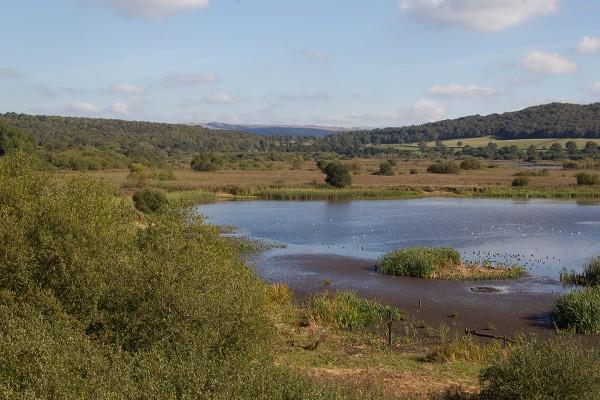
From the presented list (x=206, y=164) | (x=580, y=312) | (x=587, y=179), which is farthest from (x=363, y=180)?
(x=580, y=312)

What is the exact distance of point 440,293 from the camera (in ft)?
103

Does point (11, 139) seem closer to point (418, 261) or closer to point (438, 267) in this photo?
point (418, 261)

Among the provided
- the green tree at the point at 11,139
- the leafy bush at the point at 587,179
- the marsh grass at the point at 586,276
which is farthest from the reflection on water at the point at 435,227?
the green tree at the point at 11,139

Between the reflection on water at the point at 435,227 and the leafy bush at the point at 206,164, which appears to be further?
the leafy bush at the point at 206,164

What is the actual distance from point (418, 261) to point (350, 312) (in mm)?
10780

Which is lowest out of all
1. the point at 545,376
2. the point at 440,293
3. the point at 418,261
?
the point at 440,293

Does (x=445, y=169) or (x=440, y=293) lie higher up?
(x=445, y=169)

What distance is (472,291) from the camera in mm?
31719

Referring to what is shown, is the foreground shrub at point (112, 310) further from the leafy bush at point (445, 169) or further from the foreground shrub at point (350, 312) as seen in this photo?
the leafy bush at point (445, 169)

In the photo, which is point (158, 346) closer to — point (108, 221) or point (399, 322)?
point (108, 221)

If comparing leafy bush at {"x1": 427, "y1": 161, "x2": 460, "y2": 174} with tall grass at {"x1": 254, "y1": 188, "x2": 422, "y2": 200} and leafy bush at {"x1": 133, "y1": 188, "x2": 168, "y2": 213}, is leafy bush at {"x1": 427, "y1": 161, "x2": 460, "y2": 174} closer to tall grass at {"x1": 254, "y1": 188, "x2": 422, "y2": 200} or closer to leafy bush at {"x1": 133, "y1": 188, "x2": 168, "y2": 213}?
tall grass at {"x1": 254, "y1": 188, "x2": 422, "y2": 200}

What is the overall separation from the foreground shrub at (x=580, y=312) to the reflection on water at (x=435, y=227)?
9.97 m

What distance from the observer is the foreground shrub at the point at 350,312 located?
995 inches

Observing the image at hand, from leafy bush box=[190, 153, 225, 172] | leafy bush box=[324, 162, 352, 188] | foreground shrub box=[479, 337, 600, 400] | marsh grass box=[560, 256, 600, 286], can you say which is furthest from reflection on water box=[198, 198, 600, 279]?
leafy bush box=[190, 153, 225, 172]
